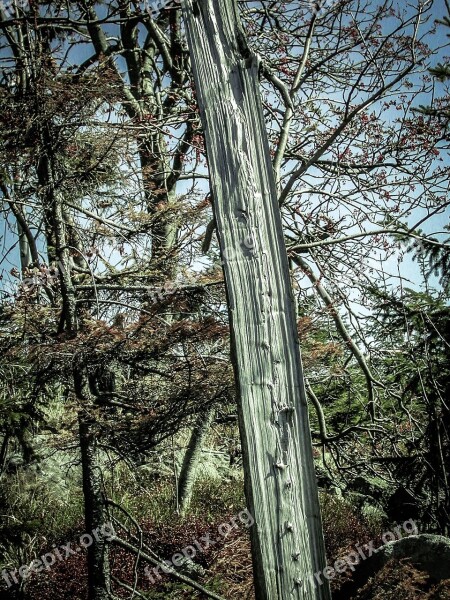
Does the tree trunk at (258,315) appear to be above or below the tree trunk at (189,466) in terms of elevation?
above

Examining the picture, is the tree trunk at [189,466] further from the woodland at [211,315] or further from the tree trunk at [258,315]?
the tree trunk at [258,315]

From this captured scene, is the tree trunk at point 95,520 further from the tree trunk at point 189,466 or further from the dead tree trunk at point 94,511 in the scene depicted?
the tree trunk at point 189,466

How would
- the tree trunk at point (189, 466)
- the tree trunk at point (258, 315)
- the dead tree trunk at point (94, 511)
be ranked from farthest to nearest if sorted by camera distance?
the tree trunk at point (189, 466) < the dead tree trunk at point (94, 511) < the tree trunk at point (258, 315)

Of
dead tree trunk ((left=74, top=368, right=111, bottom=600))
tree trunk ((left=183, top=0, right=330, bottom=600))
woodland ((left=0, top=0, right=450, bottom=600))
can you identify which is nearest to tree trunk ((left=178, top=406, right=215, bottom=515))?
woodland ((left=0, top=0, right=450, bottom=600))

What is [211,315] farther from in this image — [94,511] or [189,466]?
[189,466]

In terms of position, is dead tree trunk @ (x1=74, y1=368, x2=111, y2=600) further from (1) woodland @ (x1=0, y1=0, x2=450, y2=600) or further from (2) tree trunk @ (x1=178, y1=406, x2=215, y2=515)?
(2) tree trunk @ (x1=178, y1=406, x2=215, y2=515)

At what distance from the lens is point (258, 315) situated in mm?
2885

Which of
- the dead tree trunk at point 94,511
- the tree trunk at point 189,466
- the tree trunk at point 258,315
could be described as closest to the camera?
the tree trunk at point 258,315

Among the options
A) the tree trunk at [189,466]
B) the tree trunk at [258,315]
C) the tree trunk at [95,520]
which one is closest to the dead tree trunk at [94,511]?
the tree trunk at [95,520]

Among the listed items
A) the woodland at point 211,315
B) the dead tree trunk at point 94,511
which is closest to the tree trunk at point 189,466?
the woodland at point 211,315

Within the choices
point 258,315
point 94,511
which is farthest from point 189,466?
point 258,315

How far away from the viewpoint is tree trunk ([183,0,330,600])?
2.76 meters

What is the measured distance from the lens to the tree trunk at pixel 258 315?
9.04 ft

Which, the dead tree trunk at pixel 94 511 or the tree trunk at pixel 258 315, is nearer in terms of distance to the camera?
the tree trunk at pixel 258 315
